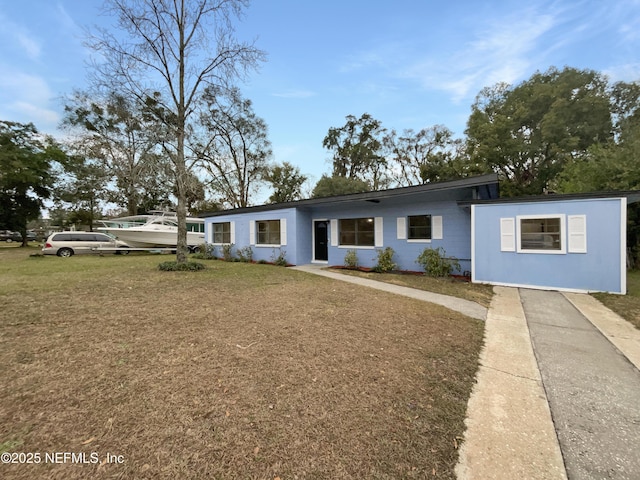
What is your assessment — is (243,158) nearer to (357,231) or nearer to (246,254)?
(246,254)

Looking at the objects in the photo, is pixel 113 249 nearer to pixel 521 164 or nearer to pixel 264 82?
pixel 264 82

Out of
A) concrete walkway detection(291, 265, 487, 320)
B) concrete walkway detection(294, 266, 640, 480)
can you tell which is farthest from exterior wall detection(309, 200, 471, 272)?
concrete walkway detection(294, 266, 640, 480)

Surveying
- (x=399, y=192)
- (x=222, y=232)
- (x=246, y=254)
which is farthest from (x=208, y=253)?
(x=399, y=192)

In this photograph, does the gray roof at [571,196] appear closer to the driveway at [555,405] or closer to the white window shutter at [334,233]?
the driveway at [555,405]

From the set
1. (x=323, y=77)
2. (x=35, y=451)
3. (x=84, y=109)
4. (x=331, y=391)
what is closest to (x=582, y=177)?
(x=323, y=77)

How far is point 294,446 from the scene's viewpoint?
5.55ft

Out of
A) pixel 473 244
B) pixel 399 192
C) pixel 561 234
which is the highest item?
pixel 399 192

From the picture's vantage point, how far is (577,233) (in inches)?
267

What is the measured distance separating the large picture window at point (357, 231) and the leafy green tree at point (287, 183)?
18244 mm

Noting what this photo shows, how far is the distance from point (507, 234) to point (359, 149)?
24.6 m

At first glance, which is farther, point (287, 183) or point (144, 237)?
point (287, 183)

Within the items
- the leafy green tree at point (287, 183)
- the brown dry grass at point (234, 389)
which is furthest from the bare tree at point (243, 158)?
the brown dry grass at point (234, 389)

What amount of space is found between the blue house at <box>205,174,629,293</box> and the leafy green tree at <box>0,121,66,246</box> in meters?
16.8

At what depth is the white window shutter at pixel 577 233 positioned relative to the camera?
265 inches
